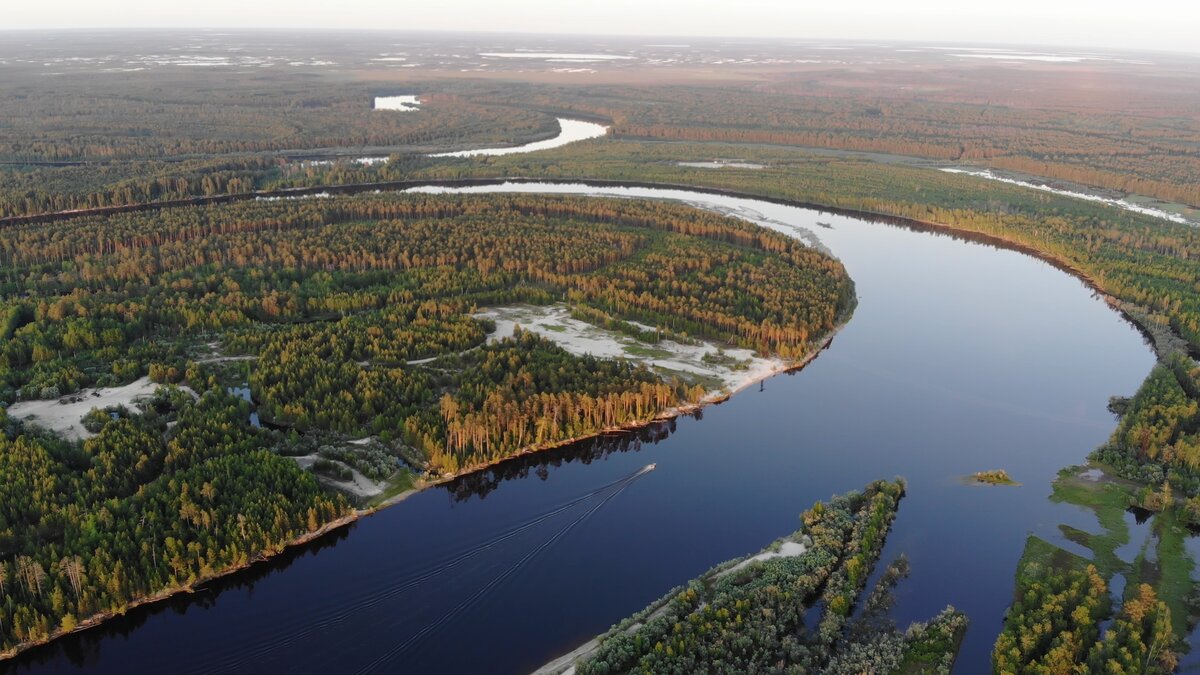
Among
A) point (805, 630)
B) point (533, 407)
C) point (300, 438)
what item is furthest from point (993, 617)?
point (300, 438)

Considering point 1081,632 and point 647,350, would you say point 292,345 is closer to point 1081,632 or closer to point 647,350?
point 647,350

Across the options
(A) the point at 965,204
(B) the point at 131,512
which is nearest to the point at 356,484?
(B) the point at 131,512

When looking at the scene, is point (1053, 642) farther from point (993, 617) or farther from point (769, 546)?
point (769, 546)

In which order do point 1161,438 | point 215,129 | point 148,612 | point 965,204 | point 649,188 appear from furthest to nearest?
point 215,129, point 649,188, point 965,204, point 1161,438, point 148,612

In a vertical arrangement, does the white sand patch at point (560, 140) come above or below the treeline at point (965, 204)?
above

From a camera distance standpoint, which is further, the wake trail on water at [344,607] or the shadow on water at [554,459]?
the shadow on water at [554,459]

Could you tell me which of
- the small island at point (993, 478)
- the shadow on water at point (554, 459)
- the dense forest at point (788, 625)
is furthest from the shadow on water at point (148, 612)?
the small island at point (993, 478)

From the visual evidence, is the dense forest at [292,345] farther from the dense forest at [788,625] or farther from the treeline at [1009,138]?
the treeline at [1009,138]
